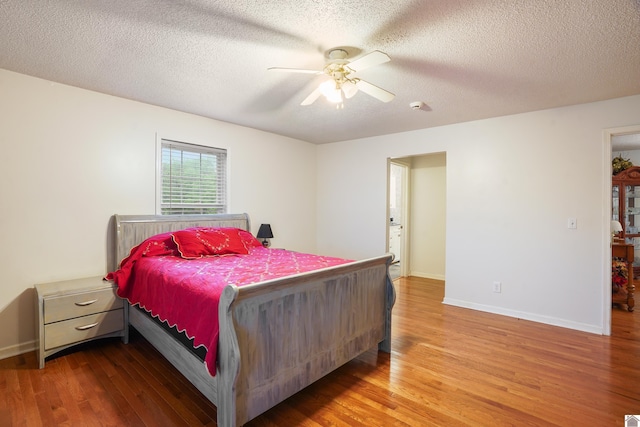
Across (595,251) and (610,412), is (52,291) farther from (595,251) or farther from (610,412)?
(595,251)

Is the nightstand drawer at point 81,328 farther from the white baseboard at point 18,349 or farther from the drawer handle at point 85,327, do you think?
the white baseboard at point 18,349

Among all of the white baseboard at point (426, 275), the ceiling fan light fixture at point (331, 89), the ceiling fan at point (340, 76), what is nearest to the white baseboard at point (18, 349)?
→ the ceiling fan at point (340, 76)

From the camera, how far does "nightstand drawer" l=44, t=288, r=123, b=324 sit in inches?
97.3

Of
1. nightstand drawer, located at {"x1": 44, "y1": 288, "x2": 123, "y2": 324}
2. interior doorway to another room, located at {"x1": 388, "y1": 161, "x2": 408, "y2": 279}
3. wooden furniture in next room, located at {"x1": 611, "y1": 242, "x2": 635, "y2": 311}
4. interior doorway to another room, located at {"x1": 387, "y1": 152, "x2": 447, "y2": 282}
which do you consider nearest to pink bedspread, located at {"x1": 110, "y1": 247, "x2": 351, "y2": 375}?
nightstand drawer, located at {"x1": 44, "y1": 288, "x2": 123, "y2": 324}

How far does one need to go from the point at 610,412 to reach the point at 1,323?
4.54m

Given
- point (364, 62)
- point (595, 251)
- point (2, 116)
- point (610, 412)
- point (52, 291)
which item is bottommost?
point (610, 412)

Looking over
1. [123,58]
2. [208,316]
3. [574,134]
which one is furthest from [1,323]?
[574,134]

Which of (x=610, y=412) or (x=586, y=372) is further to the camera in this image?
(x=586, y=372)

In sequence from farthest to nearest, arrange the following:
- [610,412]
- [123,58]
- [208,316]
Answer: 1. [123,58]
2. [610,412]
3. [208,316]

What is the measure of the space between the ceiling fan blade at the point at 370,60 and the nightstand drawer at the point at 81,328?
2.88 m

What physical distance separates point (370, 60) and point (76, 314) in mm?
3055

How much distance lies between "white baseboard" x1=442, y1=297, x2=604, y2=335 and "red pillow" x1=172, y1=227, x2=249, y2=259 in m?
2.82

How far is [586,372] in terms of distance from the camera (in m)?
2.38

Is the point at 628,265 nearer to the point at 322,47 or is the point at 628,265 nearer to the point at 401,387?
the point at 401,387
